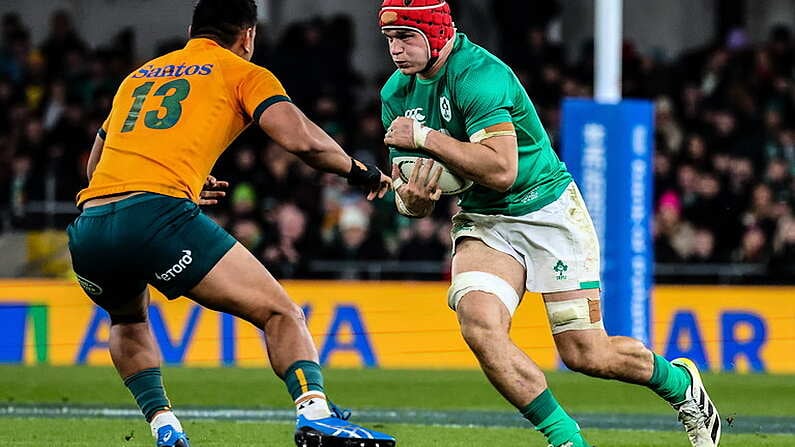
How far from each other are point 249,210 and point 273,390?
505 centimetres

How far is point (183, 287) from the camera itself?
6.53m

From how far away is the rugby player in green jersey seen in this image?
6949mm

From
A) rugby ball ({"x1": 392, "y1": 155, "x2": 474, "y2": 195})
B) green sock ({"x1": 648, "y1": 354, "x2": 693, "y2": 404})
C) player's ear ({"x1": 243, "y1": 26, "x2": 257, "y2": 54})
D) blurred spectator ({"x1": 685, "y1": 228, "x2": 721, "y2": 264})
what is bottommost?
blurred spectator ({"x1": 685, "y1": 228, "x2": 721, "y2": 264})

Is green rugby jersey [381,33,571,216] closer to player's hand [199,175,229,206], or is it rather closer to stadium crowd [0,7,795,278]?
player's hand [199,175,229,206]

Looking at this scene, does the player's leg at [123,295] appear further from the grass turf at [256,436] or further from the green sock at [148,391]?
the grass turf at [256,436]

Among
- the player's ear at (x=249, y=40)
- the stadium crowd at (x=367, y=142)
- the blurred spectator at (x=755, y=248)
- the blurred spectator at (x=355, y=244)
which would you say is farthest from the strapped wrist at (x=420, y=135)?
the blurred spectator at (x=755, y=248)

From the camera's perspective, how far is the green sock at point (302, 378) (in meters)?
6.51

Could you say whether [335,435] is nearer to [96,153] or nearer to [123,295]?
[123,295]

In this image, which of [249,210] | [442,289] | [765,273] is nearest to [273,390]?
[442,289]

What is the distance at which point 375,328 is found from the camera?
15.6 m

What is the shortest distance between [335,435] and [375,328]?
937 centimetres

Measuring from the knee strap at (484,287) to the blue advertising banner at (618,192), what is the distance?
731cm

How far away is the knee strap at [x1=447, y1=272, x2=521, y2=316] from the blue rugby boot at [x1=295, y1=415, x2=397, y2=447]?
0.97 meters

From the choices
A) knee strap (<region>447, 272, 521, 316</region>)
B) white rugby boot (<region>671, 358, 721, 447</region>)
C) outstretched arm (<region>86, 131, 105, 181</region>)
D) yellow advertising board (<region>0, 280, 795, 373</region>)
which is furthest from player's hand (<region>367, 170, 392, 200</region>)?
yellow advertising board (<region>0, 280, 795, 373</region>)
